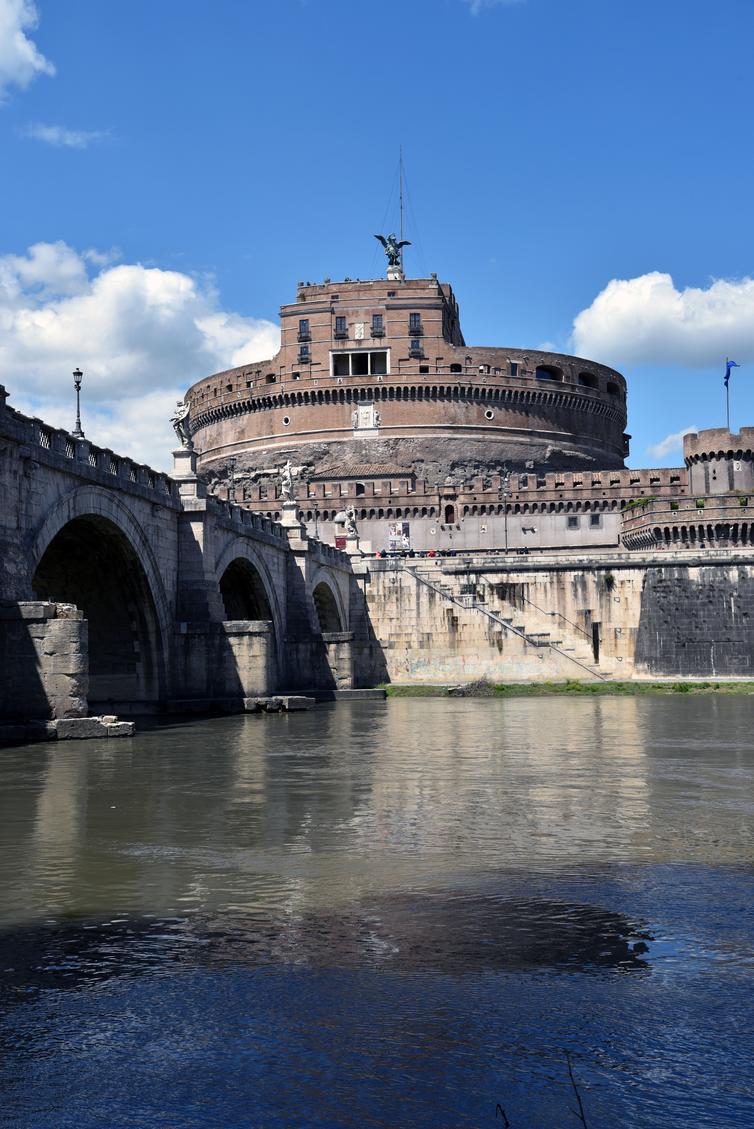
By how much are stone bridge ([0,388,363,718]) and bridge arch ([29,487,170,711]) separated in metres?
0.04

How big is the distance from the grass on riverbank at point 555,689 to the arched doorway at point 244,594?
724 cm

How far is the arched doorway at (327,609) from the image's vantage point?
50656 mm

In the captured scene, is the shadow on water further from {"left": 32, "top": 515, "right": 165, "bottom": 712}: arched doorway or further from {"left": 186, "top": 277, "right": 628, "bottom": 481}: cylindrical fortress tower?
{"left": 186, "top": 277, "right": 628, "bottom": 481}: cylindrical fortress tower

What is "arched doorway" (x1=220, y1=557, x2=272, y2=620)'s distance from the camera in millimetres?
41125

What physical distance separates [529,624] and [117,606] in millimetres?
27255

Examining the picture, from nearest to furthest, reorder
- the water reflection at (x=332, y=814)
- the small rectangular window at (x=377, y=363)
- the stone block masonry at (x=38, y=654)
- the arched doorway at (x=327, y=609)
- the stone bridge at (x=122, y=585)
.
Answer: the water reflection at (x=332, y=814), the stone block masonry at (x=38, y=654), the stone bridge at (x=122, y=585), the arched doorway at (x=327, y=609), the small rectangular window at (x=377, y=363)

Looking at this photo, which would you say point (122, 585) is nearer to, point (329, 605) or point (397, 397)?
point (329, 605)

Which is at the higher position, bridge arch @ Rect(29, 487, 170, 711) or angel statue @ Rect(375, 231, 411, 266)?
angel statue @ Rect(375, 231, 411, 266)

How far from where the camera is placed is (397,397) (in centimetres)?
9106

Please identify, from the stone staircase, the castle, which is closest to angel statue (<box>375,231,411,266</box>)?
the castle

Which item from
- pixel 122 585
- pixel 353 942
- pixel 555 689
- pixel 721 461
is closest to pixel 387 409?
pixel 721 461

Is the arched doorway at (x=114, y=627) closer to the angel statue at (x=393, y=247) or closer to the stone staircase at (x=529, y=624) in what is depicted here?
the stone staircase at (x=529, y=624)

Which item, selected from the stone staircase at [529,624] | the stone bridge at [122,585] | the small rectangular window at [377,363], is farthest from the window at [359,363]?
the stone bridge at [122,585]

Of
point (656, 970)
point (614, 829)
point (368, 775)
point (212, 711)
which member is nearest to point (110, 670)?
point (212, 711)
